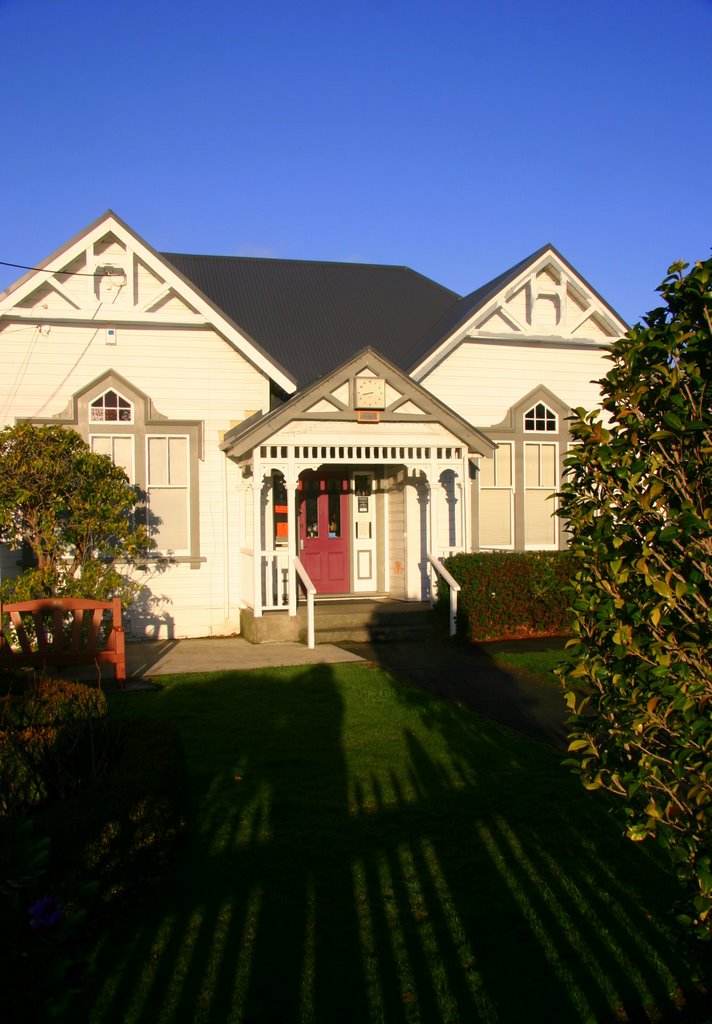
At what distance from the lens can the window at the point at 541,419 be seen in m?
18.2

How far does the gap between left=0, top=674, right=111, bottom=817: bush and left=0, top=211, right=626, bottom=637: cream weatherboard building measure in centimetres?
805

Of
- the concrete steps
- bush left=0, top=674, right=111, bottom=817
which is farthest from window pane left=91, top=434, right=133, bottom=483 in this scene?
bush left=0, top=674, right=111, bottom=817

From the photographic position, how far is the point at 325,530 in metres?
17.7

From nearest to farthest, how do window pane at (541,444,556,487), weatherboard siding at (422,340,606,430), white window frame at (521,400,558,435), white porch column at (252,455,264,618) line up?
white porch column at (252,455,264,618), weatherboard siding at (422,340,606,430), white window frame at (521,400,558,435), window pane at (541,444,556,487)

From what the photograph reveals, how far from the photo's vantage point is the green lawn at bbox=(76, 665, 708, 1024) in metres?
4.14

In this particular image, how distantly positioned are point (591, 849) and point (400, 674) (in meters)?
6.35

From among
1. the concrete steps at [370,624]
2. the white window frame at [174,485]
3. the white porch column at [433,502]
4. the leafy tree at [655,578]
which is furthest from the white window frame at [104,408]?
the leafy tree at [655,578]

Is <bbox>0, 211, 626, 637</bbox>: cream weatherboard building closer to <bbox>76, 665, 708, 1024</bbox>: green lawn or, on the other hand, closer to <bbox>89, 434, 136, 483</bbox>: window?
<bbox>89, 434, 136, 483</bbox>: window

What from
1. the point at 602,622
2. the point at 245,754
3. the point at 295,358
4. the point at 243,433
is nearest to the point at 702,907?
the point at 602,622

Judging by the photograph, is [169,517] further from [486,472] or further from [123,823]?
[123,823]

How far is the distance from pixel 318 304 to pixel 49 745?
15.3m

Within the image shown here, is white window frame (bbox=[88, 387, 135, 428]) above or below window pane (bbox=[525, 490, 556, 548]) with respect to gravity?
above

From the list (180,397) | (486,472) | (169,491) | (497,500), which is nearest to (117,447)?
(169,491)

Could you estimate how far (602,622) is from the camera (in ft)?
13.2
